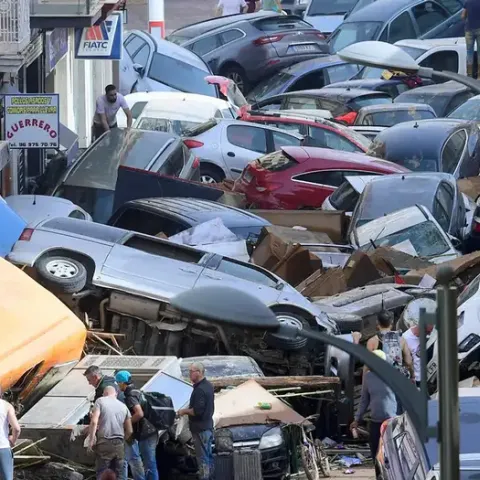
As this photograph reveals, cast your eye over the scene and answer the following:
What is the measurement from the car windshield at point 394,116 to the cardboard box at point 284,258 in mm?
9479

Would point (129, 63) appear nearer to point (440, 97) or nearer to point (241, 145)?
point (440, 97)

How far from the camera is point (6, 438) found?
450 inches

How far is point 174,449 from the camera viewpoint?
12.8 m

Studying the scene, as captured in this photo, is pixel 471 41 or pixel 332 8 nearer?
pixel 471 41

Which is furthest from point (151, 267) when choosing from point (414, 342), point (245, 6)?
point (245, 6)

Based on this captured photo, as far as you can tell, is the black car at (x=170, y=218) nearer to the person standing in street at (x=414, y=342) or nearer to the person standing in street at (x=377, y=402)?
the person standing in street at (x=414, y=342)

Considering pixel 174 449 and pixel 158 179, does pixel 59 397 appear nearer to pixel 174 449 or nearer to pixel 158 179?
pixel 174 449

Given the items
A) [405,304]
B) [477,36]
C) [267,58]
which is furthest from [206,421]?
[267,58]

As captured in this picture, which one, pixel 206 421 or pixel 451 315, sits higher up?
pixel 451 315

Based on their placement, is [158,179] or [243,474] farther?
[158,179]

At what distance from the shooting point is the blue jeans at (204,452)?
1235cm

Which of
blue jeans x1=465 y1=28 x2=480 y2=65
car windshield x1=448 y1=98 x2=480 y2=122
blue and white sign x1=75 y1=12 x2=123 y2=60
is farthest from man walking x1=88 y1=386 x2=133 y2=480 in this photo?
blue jeans x1=465 y1=28 x2=480 y2=65

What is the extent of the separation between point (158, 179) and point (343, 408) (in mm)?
7147

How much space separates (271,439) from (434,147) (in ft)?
37.9
